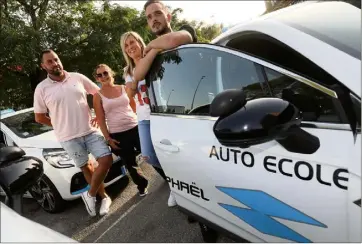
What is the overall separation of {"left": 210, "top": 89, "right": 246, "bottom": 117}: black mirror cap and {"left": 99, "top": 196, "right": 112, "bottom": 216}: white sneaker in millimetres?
2497

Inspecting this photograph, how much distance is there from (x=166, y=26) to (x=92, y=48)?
745 cm

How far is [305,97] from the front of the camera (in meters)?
1.37

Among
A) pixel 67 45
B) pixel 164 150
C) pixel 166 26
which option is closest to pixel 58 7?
pixel 67 45

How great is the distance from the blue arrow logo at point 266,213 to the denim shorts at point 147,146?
88cm

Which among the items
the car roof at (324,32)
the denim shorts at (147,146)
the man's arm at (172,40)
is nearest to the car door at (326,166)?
the car roof at (324,32)

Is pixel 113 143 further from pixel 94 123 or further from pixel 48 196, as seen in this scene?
pixel 48 196

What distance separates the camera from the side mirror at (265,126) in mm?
1208

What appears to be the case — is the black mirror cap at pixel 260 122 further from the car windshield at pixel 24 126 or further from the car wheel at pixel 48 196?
the car windshield at pixel 24 126

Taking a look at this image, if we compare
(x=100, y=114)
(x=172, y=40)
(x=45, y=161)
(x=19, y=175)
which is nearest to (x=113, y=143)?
(x=100, y=114)

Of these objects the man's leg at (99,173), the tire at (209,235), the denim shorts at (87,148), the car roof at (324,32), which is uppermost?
the car roof at (324,32)

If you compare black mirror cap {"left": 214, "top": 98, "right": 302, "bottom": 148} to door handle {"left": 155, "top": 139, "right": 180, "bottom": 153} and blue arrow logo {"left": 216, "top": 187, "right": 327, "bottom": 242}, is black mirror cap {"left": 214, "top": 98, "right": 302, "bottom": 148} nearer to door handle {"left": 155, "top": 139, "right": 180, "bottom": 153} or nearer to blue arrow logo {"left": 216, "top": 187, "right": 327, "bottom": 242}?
blue arrow logo {"left": 216, "top": 187, "right": 327, "bottom": 242}

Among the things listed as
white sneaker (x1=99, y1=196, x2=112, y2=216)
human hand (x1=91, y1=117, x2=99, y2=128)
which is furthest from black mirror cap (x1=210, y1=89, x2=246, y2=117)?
white sneaker (x1=99, y1=196, x2=112, y2=216)

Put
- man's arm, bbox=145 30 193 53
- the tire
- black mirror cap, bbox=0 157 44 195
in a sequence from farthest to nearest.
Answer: the tire < man's arm, bbox=145 30 193 53 < black mirror cap, bbox=0 157 44 195

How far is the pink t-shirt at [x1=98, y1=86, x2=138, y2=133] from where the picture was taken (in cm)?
335
